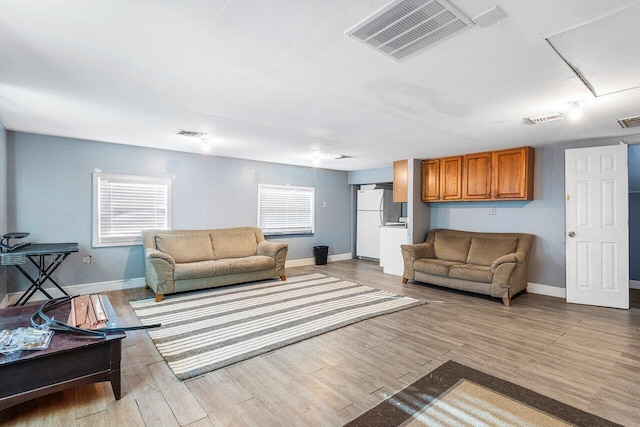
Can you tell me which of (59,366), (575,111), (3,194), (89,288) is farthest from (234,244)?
(575,111)

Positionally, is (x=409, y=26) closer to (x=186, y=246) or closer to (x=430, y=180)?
(x=430, y=180)

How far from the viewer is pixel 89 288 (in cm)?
468

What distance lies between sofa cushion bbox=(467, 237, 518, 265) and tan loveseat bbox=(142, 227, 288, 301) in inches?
126

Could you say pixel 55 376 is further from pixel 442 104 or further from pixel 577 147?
pixel 577 147

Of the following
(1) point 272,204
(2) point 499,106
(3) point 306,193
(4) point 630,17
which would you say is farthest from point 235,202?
(4) point 630,17

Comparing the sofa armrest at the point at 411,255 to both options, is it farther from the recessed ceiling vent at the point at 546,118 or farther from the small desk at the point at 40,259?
the small desk at the point at 40,259

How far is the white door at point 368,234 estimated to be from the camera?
7620 millimetres

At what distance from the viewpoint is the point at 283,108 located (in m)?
3.17

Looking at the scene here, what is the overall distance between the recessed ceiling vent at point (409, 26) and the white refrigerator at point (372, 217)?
5660 millimetres

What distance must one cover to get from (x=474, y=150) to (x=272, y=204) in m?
3.96

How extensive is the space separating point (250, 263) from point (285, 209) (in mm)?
1985

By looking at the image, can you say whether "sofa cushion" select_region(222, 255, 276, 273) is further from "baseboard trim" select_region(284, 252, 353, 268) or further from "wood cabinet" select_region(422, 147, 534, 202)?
"wood cabinet" select_region(422, 147, 534, 202)

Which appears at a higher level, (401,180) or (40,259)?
(401,180)

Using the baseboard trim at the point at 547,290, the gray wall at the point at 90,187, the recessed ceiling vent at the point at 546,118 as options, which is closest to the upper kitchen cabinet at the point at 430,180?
the baseboard trim at the point at 547,290
